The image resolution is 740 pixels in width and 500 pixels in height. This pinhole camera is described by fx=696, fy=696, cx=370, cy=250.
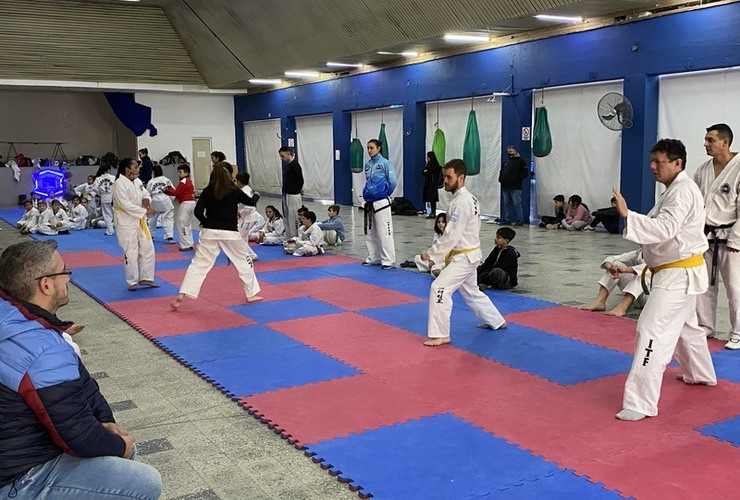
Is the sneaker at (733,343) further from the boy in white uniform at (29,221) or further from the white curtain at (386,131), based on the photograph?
the boy in white uniform at (29,221)

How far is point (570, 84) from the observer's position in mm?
13898

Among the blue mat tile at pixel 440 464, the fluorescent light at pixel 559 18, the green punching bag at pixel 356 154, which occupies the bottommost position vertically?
the blue mat tile at pixel 440 464

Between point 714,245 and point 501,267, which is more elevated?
point 714,245

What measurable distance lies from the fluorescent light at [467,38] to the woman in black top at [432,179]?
281 cm

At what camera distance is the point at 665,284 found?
4.43 metres

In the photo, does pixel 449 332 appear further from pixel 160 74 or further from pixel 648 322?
pixel 160 74

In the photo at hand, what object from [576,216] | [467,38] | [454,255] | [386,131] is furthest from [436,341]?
[386,131]

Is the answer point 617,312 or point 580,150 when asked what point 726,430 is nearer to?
point 617,312

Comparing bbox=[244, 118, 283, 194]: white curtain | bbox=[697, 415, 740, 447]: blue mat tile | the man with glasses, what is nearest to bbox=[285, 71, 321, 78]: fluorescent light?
bbox=[244, 118, 283, 194]: white curtain

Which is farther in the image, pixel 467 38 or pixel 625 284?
pixel 467 38

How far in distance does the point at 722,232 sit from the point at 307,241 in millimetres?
6844

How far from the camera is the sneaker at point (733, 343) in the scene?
230 inches

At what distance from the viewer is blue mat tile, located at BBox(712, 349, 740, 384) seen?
16.9 feet

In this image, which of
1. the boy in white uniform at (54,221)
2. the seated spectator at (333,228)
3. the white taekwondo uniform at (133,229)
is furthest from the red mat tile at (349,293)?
the boy in white uniform at (54,221)
